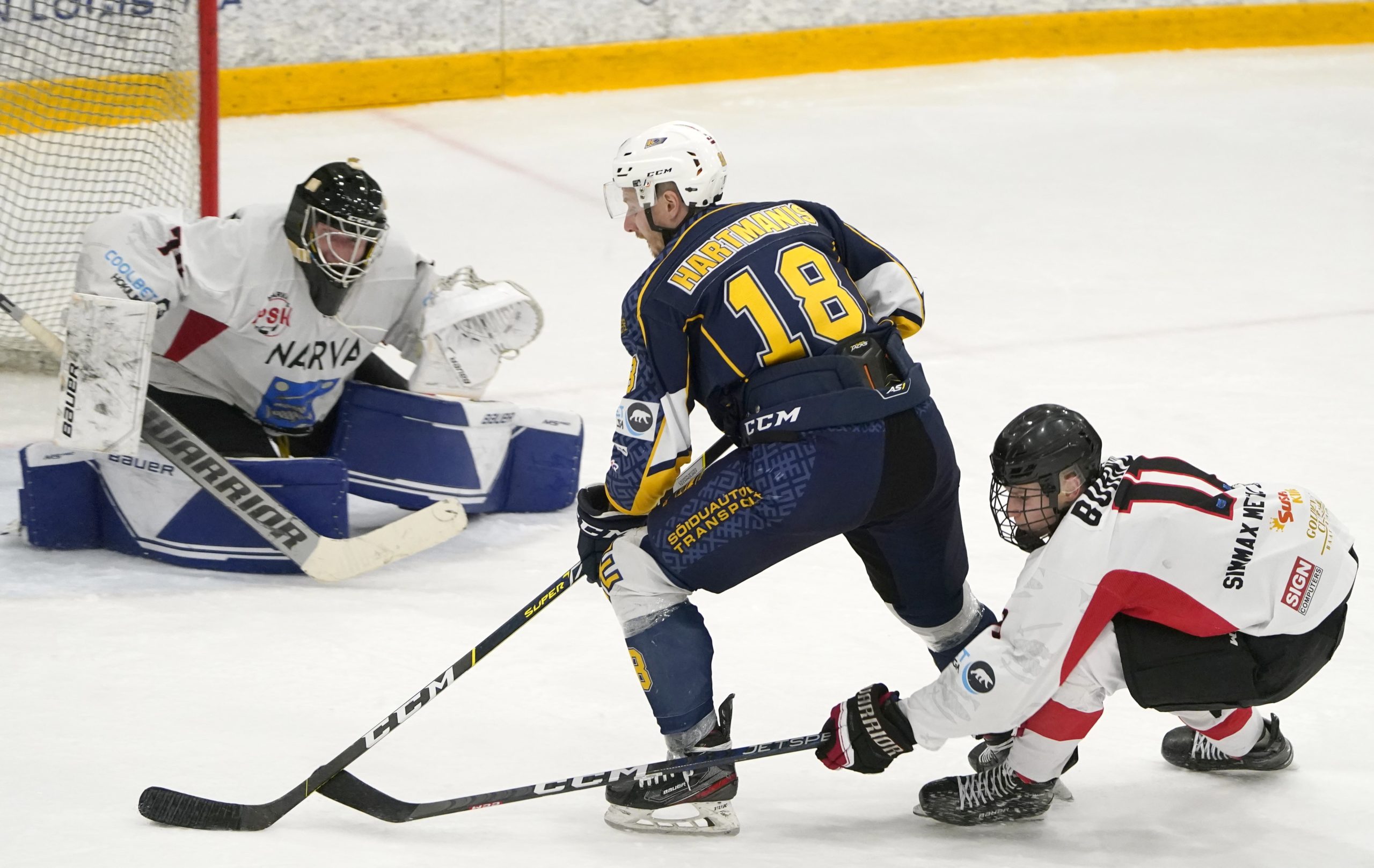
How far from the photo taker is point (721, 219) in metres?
2.44

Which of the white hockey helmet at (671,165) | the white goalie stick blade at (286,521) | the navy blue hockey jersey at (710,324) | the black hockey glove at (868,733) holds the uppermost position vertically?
the white hockey helmet at (671,165)

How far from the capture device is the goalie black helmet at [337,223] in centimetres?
312

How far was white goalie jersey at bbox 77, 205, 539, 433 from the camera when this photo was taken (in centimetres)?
317

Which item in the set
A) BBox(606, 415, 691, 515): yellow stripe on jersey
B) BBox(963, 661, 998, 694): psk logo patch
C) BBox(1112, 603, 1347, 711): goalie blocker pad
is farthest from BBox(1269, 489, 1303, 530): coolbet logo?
BBox(606, 415, 691, 515): yellow stripe on jersey

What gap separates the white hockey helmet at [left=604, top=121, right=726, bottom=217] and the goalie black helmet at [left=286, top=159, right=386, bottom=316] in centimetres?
78

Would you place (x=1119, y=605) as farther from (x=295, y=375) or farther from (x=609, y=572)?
(x=295, y=375)

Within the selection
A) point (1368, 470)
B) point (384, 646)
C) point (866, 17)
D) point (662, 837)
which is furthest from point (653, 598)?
point (866, 17)

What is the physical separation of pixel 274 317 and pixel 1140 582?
1786mm

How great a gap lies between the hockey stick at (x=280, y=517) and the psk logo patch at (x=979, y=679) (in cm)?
138

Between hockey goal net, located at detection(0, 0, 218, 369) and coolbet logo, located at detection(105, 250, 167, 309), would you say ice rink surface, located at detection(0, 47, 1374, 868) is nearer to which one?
hockey goal net, located at detection(0, 0, 218, 369)

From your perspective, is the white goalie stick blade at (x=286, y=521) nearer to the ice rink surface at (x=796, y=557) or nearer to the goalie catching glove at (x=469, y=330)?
the ice rink surface at (x=796, y=557)

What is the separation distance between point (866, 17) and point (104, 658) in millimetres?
5856

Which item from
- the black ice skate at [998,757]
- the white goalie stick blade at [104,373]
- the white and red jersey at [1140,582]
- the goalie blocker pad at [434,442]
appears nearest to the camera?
the white and red jersey at [1140,582]

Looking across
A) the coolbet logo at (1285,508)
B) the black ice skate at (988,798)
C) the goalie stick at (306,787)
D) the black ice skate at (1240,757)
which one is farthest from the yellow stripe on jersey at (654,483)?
the black ice skate at (1240,757)
